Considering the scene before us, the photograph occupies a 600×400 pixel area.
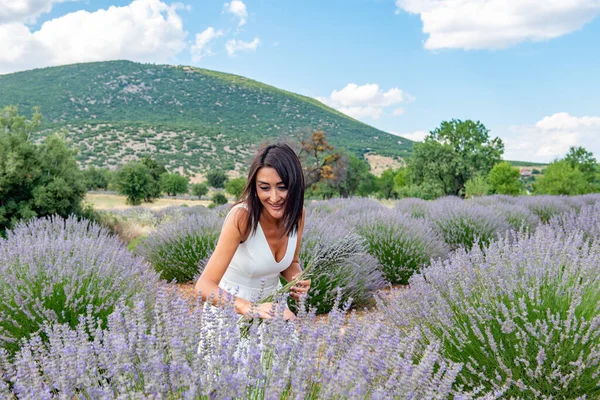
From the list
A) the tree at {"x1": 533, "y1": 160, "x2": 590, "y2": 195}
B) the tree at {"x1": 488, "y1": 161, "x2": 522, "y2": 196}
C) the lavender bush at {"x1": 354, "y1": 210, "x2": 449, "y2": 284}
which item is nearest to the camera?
the lavender bush at {"x1": 354, "y1": 210, "x2": 449, "y2": 284}

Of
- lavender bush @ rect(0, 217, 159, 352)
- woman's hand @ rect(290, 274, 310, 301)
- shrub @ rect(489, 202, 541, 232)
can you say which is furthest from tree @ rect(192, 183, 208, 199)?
woman's hand @ rect(290, 274, 310, 301)

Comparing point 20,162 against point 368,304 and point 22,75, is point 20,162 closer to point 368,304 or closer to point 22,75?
point 368,304

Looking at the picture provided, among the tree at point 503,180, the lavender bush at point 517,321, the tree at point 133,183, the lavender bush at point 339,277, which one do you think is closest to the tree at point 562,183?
the tree at point 503,180

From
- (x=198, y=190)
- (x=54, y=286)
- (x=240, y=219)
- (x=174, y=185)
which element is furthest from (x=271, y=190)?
(x=174, y=185)

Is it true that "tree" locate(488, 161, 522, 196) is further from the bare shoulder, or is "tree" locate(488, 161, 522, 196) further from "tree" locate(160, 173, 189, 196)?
the bare shoulder

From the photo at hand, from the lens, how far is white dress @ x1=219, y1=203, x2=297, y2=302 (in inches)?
107

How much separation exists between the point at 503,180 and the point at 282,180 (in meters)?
37.4

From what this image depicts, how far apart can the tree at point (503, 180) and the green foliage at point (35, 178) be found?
31.2m

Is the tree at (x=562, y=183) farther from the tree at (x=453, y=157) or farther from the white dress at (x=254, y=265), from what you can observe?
the white dress at (x=254, y=265)

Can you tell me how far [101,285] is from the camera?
3.27 m

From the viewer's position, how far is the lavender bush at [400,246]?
5.87 meters

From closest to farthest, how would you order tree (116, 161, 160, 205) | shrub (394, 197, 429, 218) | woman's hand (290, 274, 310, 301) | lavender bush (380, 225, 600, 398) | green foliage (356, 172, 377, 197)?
1. lavender bush (380, 225, 600, 398)
2. woman's hand (290, 274, 310, 301)
3. shrub (394, 197, 429, 218)
4. tree (116, 161, 160, 205)
5. green foliage (356, 172, 377, 197)

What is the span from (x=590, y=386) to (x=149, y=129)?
235ft

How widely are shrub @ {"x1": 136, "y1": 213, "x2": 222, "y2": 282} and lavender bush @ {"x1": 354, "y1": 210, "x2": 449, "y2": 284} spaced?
1998 mm
